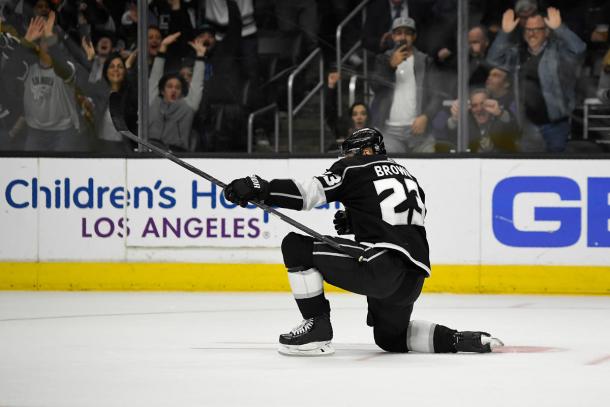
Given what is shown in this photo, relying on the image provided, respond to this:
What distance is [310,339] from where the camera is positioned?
A: 594cm

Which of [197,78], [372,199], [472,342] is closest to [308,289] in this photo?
[372,199]

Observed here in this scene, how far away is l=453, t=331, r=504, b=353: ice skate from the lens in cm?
604

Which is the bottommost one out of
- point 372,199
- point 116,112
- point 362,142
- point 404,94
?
point 372,199

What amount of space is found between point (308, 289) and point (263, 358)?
0.36 m

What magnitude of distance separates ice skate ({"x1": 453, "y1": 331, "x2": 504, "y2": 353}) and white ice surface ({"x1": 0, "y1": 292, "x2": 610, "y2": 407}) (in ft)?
0.16

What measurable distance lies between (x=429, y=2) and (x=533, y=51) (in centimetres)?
83

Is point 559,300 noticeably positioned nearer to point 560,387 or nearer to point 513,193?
point 513,193

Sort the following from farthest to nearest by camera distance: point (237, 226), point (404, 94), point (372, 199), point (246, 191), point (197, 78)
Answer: point (197, 78) → point (404, 94) → point (237, 226) → point (372, 199) → point (246, 191)

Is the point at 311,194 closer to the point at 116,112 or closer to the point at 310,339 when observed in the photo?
the point at 310,339

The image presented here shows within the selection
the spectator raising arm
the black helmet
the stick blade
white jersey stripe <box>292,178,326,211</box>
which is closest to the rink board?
the spectator raising arm

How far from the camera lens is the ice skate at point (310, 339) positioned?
594 cm

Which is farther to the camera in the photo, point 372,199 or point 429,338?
point 429,338

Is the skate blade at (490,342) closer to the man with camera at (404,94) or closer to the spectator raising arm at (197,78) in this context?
the man with camera at (404,94)

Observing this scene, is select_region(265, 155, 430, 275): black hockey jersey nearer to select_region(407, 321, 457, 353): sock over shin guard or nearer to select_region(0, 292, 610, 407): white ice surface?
select_region(407, 321, 457, 353): sock over shin guard
